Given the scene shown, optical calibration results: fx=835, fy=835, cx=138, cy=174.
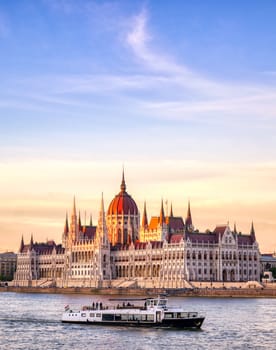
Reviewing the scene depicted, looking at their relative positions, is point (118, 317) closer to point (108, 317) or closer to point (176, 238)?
point (108, 317)

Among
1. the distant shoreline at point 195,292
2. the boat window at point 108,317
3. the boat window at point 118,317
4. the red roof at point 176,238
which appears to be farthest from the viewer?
the red roof at point 176,238

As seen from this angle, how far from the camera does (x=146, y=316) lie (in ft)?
266

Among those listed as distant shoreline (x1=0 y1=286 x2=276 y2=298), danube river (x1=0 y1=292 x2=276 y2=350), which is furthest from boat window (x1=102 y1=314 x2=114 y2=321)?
distant shoreline (x1=0 y1=286 x2=276 y2=298)

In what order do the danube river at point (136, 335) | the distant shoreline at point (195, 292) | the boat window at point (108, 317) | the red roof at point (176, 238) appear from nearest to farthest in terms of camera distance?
the danube river at point (136, 335)
the boat window at point (108, 317)
the distant shoreline at point (195, 292)
the red roof at point (176, 238)

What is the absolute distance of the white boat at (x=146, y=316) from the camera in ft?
263

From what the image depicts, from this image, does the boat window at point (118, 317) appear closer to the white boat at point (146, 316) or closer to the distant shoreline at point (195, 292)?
the white boat at point (146, 316)

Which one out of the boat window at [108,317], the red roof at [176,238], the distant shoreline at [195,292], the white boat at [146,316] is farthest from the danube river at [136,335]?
the red roof at [176,238]

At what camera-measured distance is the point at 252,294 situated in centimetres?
15350

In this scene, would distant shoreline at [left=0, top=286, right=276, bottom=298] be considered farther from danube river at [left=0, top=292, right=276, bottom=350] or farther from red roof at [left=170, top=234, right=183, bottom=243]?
danube river at [left=0, top=292, right=276, bottom=350]

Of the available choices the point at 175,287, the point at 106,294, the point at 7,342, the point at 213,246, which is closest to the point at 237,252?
the point at 213,246

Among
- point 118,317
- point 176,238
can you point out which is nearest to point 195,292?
point 176,238

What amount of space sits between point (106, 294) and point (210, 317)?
283 ft

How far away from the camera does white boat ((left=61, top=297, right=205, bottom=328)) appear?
80.1 m

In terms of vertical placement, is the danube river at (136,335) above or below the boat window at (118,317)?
below
